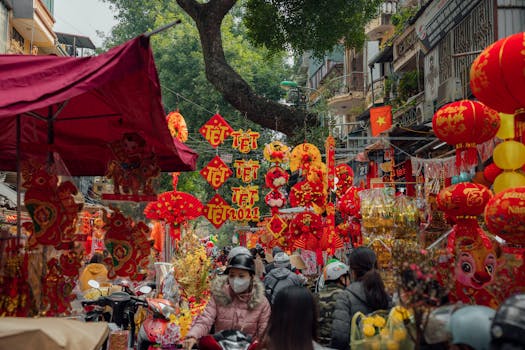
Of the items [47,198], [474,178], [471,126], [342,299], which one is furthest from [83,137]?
[474,178]

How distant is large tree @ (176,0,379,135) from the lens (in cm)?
1177

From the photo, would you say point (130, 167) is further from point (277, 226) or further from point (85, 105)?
point (277, 226)

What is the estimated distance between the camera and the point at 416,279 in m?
3.18

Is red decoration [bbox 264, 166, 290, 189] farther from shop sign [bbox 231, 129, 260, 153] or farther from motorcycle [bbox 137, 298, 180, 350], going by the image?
motorcycle [bbox 137, 298, 180, 350]

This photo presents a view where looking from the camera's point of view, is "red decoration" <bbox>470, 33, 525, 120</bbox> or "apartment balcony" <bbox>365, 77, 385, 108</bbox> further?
"apartment balcony" <bbox>365, 77, 385, 108</bbox>

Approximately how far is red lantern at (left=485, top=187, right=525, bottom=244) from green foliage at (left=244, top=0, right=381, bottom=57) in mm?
7896

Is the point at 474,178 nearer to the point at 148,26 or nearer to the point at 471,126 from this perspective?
the point at 471,126

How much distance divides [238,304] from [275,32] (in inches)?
339

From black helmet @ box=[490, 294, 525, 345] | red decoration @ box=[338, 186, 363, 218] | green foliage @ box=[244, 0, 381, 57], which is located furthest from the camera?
red decoration @ box=[338, 186, 363, 218]

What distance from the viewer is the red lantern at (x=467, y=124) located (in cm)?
709

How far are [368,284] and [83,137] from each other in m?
3.39

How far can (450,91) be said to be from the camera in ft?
44.2

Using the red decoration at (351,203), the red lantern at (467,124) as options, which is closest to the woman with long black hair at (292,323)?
the red lantern at (467,124)

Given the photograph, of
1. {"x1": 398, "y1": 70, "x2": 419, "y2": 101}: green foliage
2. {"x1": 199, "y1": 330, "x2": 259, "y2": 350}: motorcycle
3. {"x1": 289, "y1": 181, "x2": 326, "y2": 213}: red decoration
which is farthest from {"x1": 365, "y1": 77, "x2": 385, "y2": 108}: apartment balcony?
{"x1": 199, "y1": 330, "x2": 259, "y2": 350}: motorcycle
